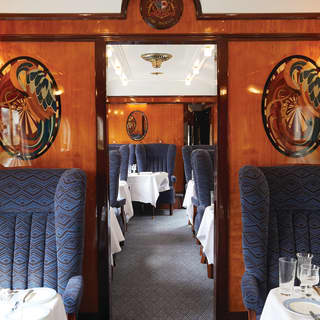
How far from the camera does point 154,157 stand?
23.5 feet

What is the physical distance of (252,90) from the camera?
2.57m

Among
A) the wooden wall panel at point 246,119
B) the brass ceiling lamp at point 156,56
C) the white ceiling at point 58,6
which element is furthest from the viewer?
the brass ceiling lamp at point 156,56

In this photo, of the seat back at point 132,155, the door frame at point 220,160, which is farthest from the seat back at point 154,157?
the door frame at point 220,160

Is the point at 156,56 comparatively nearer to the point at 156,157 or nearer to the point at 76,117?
the point at 156,157

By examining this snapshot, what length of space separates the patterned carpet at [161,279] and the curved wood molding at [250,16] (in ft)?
7.44

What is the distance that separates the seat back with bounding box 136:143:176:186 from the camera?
703 centimetres

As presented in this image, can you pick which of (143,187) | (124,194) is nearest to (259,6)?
(124,194)

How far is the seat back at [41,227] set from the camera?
2008 millimetres

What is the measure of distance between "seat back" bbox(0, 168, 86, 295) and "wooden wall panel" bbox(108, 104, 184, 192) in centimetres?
557

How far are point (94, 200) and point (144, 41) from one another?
1.19 metres

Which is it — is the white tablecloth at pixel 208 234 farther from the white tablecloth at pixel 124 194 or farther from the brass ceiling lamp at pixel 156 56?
the brass ceiling lamp at pixel 156 56

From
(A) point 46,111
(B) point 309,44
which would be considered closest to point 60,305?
(A) point 46,111

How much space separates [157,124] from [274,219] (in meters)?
5.77

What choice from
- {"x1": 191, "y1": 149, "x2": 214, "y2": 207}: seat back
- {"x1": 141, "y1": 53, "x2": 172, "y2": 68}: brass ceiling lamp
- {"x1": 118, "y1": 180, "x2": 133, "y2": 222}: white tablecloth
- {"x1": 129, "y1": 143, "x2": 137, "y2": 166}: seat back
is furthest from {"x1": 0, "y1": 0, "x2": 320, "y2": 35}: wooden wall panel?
{"x1": 129, "y1": 143, "x2": 137, "y2": 166}: seat back
